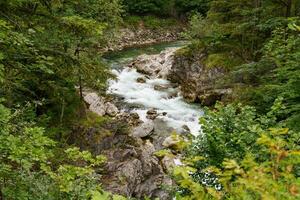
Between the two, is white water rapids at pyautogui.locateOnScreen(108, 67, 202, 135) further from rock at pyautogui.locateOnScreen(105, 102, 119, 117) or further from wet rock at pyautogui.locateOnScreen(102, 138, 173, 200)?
wet rock at pyautogui.locateOnScreen(102, 138, 173, 200)

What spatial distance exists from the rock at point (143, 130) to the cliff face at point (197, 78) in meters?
4.12

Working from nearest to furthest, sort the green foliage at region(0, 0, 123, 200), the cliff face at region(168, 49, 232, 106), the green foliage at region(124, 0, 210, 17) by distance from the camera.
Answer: the green foliage at region(0, 0, 123, 200)
the cliff face at region(168, 49, 232, 106)
the green foliage at region(124, 0, 210, 17)

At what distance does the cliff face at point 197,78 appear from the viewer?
20984 millimetres

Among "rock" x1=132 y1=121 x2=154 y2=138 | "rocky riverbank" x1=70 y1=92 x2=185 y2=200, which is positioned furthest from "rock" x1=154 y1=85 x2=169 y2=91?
"rocky riverbank" x1=70 y1=92 x2=185 y2=200

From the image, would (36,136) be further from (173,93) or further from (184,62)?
(184,62)

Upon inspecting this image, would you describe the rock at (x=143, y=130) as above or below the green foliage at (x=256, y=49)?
below

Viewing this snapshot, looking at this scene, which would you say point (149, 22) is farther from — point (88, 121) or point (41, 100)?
point (41, 100)

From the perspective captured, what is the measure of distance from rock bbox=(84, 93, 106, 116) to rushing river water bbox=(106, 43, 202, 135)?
1.55 metres

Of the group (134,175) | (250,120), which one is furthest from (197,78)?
(250,120)

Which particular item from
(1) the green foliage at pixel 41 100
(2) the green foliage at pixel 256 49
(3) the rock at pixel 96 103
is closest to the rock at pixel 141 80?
(2) the green foliage at pixel 256 49

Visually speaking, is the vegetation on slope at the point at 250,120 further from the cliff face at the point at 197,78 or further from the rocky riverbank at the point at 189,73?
the rocky riverbank at the point at 189,73

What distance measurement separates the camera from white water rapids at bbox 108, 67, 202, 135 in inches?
773

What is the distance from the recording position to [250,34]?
66.7 ft

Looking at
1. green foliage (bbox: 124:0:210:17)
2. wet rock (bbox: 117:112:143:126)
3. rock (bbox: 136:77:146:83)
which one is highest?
wet rock (bbox: 117:112:143:126)
